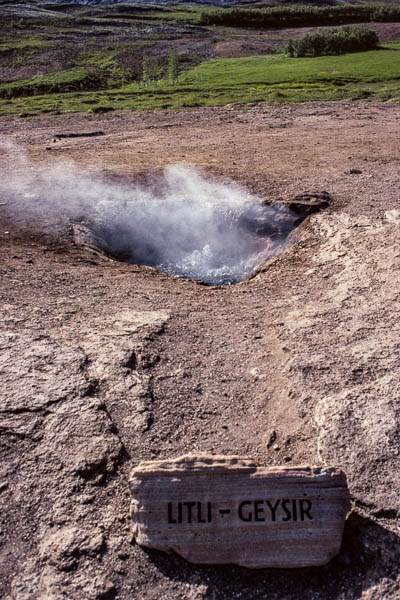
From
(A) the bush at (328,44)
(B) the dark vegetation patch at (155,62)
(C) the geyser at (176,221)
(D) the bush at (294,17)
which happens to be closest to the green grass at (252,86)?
(B) the dark vegetation patch at (155,62)

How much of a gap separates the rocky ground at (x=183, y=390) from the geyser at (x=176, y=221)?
531mm

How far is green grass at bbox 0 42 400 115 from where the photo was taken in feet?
74.1

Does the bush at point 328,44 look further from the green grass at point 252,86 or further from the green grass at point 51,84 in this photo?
the green grass at point 51,84

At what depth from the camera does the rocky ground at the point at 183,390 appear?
3.62 meters

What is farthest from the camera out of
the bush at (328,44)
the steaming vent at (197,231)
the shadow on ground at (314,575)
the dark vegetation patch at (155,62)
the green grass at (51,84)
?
the bush at (328,44)

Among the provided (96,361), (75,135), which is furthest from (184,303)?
(75,135)

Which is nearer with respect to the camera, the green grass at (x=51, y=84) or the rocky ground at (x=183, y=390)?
the rocky ground at (x=183, y=390)

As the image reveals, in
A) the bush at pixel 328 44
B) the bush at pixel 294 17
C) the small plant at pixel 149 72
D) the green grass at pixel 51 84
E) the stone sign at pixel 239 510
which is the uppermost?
the bush at pixel 294 17

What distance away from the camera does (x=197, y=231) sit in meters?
10.1

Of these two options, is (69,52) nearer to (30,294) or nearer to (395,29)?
(395,29)

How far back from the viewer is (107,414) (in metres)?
4.86

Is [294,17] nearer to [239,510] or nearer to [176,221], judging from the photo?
[176,221]

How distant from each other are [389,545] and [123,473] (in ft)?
7.07

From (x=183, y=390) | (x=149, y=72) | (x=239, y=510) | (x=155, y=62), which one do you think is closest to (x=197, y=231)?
(x=183, y=390)
